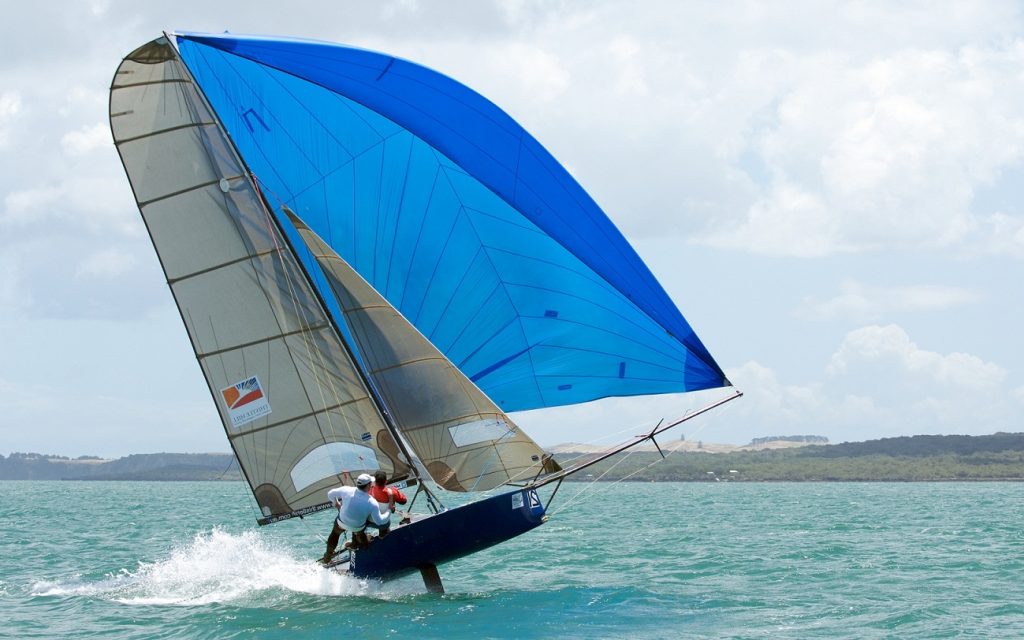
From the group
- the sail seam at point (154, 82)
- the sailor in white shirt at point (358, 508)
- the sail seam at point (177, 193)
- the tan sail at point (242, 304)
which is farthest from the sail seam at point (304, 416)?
the sail seam at point (154, 82)

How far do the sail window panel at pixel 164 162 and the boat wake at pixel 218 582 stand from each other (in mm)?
4982

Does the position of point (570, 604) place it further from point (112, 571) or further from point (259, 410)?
point (112, 571)

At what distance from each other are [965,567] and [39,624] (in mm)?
13290

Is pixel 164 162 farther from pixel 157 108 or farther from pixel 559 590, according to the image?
pixel 559 590

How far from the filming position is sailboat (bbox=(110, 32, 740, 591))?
1427 cm

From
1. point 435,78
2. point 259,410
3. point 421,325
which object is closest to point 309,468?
point 259,410

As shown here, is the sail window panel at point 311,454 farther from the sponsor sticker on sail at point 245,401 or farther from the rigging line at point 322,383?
the sponsor sticker on sail at point 245,401

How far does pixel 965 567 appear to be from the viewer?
18844 millimetres

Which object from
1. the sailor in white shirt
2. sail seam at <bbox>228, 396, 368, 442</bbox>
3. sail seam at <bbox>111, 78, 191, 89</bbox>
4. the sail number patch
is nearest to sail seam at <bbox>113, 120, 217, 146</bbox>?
sail seam at <bbox>111, 78, 191, 89</bbox>

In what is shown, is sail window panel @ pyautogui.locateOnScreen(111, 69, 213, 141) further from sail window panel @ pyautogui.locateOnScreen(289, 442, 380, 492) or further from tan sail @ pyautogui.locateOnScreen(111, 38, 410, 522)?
sail window panel @ pyautogui.locateOnScreen(289, 442, 380, 492)

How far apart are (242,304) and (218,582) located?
4.43 metres

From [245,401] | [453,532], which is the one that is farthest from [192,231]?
[453,532]

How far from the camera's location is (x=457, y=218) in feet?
48.3

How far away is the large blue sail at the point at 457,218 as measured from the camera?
46.6ft
